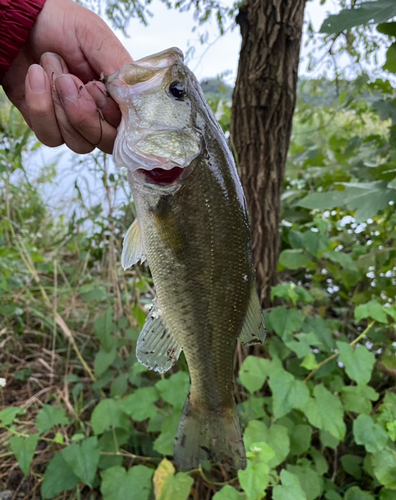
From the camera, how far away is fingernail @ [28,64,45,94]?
3.40 ft

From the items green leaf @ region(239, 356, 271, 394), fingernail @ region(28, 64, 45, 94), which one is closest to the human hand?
fingernail @ region(28, 64, 45, 94)

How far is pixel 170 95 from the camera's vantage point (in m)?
1.02

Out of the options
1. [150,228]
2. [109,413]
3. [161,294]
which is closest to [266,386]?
[109,413]

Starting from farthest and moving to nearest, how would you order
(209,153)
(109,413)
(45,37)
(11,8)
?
(109,413), (45,37), (11,8), (209,153)

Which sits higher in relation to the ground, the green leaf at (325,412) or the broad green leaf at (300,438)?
the green leaf at (325,412)

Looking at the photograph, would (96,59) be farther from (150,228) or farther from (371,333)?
(371,333)

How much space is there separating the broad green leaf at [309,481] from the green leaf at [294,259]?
988mm

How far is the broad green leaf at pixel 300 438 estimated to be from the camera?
159 cm

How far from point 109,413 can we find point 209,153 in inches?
48.6

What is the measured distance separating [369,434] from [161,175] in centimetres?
132

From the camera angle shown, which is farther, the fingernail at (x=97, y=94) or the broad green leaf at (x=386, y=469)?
the broad green leaf at (x=386, y=469)

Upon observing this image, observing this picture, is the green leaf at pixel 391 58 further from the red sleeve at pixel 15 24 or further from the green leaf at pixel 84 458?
the green leaf at pixel 84 458

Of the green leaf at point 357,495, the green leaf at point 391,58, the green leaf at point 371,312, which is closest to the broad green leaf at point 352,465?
the green leaf at point 357,495

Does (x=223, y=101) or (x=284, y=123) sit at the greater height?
(x=223, y=101)
